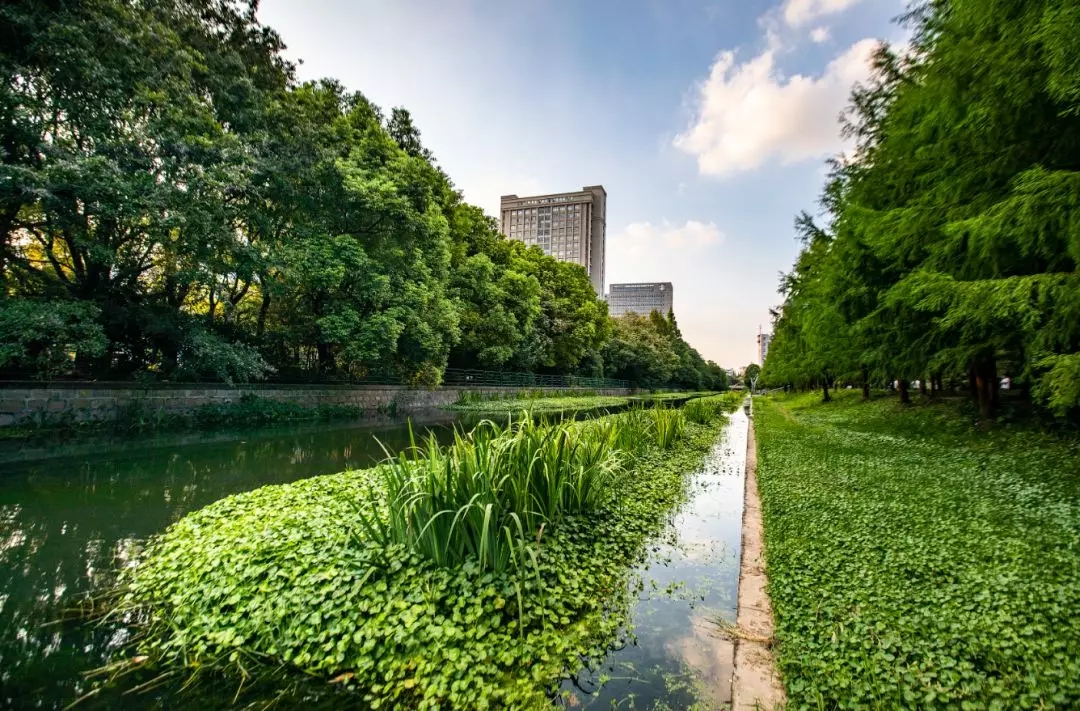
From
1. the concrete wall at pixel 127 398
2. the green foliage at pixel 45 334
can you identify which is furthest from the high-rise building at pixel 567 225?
the green foliage at pixel 45 334

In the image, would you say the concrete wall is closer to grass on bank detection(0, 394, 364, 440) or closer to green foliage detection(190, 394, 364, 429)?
grass on bank detection(0, 394, 364, 440)

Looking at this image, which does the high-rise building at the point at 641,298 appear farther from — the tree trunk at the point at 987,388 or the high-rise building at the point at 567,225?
the tree trunk at the point at 987,388

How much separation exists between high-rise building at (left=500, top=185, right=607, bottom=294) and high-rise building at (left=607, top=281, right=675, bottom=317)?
4438cm

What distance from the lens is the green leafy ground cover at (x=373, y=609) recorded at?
8.18ft

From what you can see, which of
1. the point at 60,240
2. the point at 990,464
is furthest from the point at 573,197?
the point at 990,464

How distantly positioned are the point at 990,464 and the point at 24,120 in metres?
17.4

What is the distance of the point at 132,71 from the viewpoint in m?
10.3

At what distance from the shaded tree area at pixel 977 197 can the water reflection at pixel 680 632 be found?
3.07m

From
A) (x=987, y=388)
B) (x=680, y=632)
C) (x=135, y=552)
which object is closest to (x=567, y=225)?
(x=987, y=388)

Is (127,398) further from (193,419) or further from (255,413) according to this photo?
(255,413)

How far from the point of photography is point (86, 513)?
18.0ft

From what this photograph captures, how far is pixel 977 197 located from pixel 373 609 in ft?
23.3

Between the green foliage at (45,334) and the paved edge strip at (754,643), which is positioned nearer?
the paved edge strip at (754,643)

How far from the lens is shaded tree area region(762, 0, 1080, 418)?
411 cm
